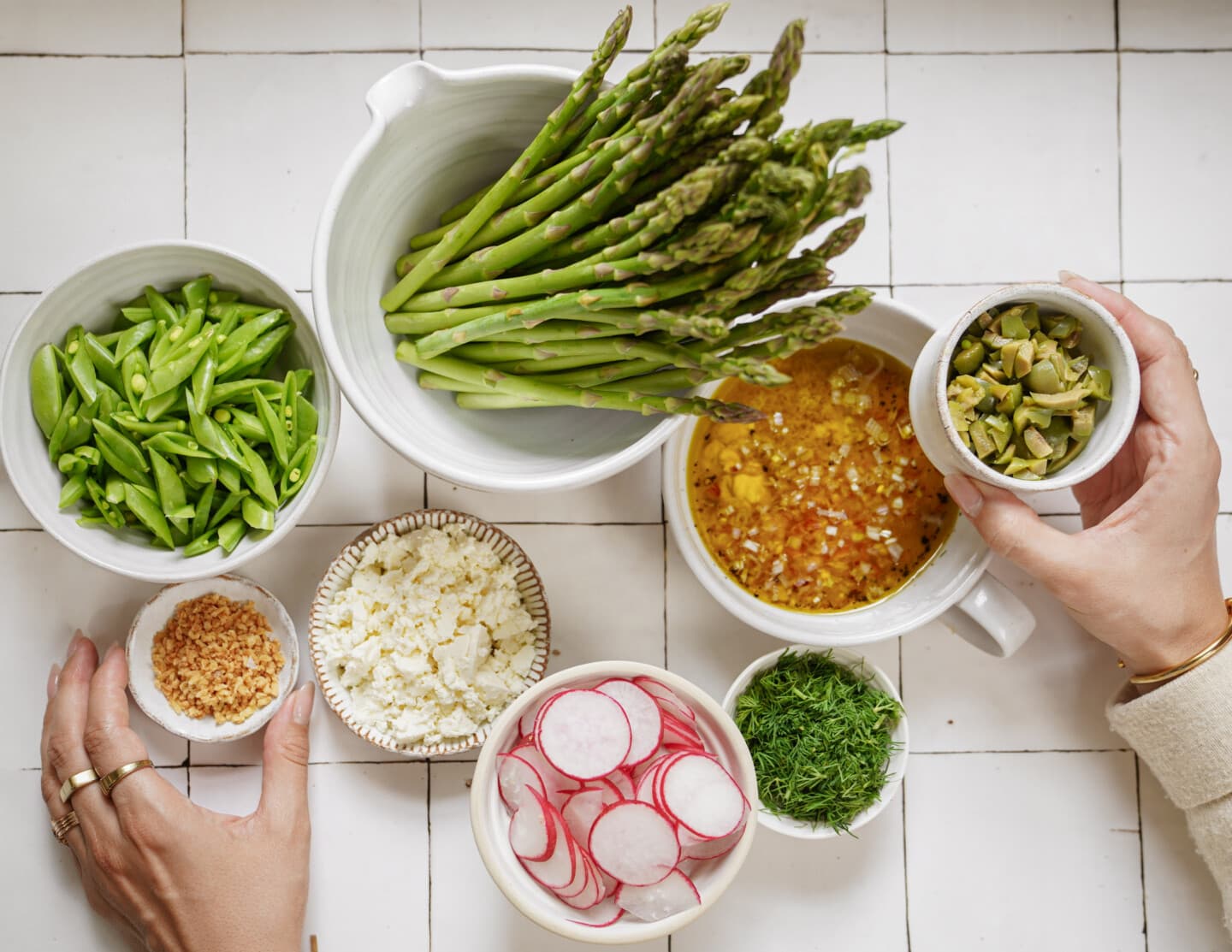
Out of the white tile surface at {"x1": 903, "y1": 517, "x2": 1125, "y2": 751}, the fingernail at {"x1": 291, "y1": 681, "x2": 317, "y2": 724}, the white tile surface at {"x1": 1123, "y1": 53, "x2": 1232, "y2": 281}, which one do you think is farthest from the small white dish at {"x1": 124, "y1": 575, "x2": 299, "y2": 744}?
the white tile surface at {"x1": 1123, "y1": 53, "x2": 1232, "y2": 281}

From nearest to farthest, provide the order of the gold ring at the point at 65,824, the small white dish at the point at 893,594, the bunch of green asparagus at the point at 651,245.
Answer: the bunch of green asparagus at the point at 651,245 < the small white dish at the point at 893,594 < the gold ring at the point at 65,824

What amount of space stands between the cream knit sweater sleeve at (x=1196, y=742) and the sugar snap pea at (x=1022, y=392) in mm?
358

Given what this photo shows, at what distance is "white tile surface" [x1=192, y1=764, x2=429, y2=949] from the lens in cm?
122

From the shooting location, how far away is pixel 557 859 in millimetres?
995

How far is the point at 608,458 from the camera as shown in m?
0.90

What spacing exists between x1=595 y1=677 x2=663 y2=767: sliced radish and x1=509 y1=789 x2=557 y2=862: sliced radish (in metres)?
0.10

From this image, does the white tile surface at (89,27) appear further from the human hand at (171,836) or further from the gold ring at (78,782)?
the gold ring at (78,782)

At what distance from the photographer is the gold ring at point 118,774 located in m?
1.15

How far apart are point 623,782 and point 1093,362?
672 mm

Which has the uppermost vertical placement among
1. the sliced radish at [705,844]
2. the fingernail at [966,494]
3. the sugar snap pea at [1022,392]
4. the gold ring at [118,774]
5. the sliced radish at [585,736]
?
the sugar snap pea at [1022,392]

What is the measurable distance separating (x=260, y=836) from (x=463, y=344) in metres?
0.67

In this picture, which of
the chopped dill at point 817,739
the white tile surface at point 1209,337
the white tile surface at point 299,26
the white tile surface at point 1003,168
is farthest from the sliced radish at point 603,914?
the white tile surface at point 299,26

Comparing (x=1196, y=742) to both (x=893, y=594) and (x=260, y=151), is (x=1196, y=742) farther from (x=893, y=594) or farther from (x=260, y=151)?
(x=260, y=151)

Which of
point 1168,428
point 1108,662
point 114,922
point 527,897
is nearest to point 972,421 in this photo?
point 1168,428
